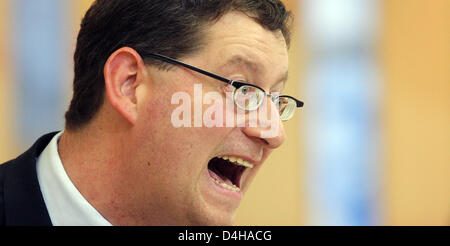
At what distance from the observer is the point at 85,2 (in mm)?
5215

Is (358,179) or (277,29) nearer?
(277,29)

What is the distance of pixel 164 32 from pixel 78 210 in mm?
549

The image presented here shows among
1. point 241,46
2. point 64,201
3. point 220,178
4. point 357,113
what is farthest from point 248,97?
point 357,113

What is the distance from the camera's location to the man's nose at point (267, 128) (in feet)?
5.61

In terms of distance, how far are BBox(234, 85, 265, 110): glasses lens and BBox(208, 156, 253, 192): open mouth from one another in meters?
0.16

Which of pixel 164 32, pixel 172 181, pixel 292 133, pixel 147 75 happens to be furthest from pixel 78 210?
pixel 292 133

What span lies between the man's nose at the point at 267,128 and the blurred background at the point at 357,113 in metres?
3.45

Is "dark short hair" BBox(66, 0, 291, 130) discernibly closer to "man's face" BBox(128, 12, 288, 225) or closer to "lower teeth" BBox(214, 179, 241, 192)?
"man's face" BBox(128, 12, 288, 225)

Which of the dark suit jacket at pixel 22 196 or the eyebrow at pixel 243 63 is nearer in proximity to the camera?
the dark suit jacket at pixel 22 196

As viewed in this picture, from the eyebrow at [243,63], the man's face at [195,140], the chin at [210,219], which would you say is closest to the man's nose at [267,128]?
the man's face at [195,140]

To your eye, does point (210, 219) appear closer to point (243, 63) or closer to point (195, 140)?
point (195, 140)

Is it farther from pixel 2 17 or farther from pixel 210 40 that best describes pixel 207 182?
pixel 2 17

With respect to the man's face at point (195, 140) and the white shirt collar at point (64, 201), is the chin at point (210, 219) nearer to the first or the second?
the man's face at point (195, 140)

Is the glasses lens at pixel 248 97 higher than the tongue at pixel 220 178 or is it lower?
higher
